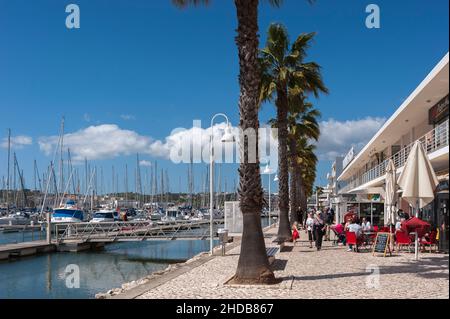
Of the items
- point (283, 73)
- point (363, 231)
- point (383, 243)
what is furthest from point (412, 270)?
point (283, 73)

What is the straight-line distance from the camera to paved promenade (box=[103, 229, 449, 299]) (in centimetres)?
1080

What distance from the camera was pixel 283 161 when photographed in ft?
88.9

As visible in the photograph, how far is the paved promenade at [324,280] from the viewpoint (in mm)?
10805

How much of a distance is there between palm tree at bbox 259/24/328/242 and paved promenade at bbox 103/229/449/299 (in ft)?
29.3

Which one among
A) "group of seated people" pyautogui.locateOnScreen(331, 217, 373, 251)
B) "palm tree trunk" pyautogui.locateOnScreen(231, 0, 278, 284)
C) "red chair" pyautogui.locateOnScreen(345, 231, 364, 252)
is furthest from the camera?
"group of seated people" pyautogui.locateOnScreen(331, 217, 373, 251)

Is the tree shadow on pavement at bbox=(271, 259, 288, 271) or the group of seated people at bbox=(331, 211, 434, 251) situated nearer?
the tree shadow on pavement at bbox=(271, 259, 288, 271)

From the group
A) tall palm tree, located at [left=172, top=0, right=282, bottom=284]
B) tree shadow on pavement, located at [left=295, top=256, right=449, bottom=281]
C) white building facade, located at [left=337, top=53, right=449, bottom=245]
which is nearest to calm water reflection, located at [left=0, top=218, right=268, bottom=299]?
tall palm tree, located at [left=172, top=0, right=282, bottom=284]

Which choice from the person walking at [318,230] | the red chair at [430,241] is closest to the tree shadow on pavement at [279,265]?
the person walking at [318,230]

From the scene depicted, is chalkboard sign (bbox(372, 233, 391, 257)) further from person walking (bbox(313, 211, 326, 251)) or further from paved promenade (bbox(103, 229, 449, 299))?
person walking (bbox(313, 211, 326, 251))

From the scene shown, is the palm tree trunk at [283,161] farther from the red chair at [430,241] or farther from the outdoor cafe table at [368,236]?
the red chair at [430,241]

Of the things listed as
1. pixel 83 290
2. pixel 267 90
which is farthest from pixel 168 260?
pixel 267 90

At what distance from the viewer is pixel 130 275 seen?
27.7 m

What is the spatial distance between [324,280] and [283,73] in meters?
13.2
